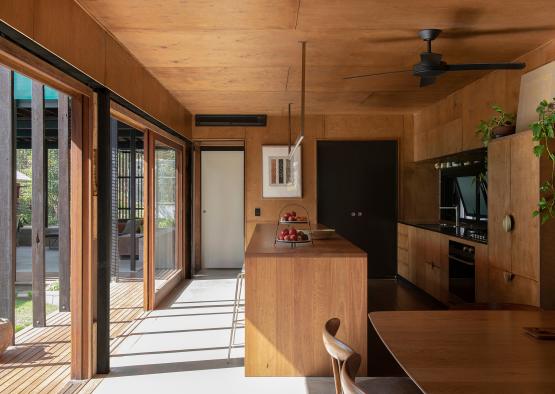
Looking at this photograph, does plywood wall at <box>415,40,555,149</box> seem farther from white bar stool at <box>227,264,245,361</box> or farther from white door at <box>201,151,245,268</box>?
white door at <box>201,151,245,268</box>

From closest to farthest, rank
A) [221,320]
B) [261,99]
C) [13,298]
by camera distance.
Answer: [13,298]
[221,320]
[261,99]

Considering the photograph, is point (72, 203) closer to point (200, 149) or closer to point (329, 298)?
point (329, 298)

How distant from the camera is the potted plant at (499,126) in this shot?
425cm

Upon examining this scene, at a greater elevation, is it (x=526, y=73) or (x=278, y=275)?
(x=526, y=73)

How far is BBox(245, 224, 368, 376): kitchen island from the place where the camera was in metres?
3.43

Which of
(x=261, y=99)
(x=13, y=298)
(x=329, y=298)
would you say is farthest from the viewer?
(x=261, y=99)

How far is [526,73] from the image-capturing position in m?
4.32

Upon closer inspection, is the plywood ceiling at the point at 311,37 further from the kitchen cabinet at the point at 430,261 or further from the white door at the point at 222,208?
the white door at the point at 222,208

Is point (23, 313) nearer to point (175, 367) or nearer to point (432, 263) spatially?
point (175, 367)

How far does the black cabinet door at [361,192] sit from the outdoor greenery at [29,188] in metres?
3.92

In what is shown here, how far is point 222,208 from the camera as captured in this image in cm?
838

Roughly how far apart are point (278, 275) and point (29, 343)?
226 cm

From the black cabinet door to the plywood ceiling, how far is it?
1.84m

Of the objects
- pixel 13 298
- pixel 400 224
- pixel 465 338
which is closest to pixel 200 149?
pixel 400 224
